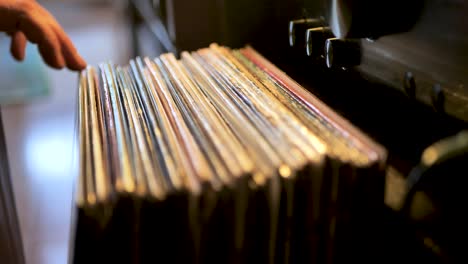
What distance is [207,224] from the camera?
44 centimetres

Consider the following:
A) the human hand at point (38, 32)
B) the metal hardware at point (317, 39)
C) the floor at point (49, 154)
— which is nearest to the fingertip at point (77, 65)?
the human hand at point (38, 32)

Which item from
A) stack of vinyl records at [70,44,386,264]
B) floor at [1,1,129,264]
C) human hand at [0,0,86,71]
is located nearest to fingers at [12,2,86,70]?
human hand at [0,0,86,71]

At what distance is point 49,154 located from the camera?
5.89ft

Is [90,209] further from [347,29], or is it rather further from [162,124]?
[347,29]

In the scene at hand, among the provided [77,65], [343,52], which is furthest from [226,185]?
[77,65]

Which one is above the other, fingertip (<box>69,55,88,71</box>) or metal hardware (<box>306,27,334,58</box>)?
metal hardware (<box>306,27,334,58</box>)

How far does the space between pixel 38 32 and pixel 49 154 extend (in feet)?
3.91

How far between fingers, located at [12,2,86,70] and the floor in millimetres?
557

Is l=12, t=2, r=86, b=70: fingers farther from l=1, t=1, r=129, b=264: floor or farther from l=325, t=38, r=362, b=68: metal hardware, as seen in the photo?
l=1, t=1, r=129, b=264: floor

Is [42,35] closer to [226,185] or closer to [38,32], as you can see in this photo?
[38,32]

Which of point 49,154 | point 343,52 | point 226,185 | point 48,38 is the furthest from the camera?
point 49,154

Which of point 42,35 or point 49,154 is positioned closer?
point 42,35

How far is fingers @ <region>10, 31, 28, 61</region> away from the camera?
0.72 meters

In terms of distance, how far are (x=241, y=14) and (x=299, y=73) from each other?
6.8 inches
